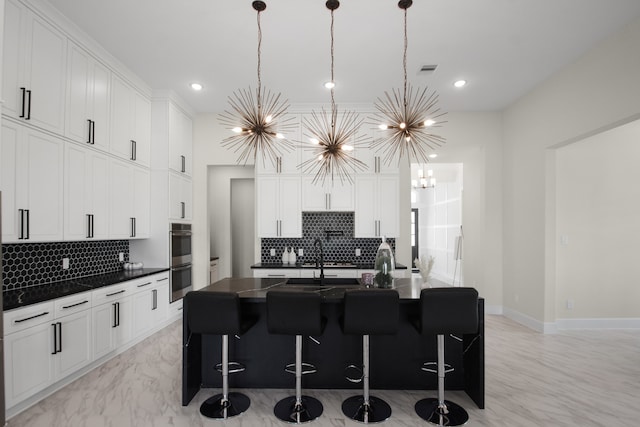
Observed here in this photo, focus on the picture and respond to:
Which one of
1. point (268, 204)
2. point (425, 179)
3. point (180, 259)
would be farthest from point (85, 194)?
Result: point (425, 179)

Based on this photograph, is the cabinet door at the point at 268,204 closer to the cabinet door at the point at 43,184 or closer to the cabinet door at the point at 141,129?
the cabinet door at the point at 141,129

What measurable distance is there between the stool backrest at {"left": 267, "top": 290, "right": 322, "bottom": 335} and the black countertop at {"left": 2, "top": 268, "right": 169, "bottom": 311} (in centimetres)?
193

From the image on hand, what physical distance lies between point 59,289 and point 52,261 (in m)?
0.56

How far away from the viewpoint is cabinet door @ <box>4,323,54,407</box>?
98.7 inches

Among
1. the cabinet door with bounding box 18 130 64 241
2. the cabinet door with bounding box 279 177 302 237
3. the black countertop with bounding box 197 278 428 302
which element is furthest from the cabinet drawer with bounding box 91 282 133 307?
the cabinet door with bounding box 279 177 302 237

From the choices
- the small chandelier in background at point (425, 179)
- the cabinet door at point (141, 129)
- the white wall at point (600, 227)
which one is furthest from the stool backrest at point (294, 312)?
the small chandelier in background at point (425, 179)

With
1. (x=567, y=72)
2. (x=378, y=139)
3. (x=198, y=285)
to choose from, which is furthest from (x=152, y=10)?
(x=567, y=72)

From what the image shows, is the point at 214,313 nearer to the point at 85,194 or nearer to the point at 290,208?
the point at 85,194

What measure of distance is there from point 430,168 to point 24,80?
8.37m

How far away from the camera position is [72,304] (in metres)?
3.09

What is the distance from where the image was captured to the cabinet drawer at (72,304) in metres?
2.94

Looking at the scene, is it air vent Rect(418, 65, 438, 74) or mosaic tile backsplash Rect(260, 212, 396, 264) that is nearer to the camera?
air vent Rect(418, 65, 438, 74)

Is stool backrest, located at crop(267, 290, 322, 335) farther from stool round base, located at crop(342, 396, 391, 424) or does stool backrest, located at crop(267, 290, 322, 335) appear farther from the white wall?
the white wall

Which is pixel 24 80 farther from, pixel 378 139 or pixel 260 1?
pixel 378 139
